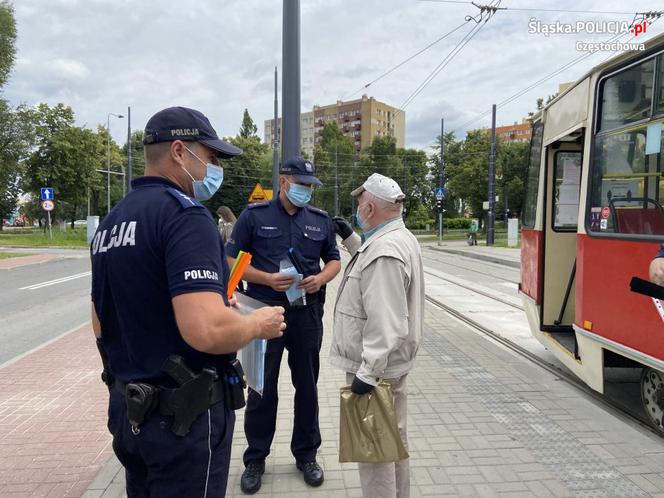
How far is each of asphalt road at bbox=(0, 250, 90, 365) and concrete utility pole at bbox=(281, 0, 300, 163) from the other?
4.03 metres

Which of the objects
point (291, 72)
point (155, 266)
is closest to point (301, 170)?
point (155, 266)

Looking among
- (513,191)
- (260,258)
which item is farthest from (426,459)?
(513,191)

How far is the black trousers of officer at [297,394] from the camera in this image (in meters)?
3.32

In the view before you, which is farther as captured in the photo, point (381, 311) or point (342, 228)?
point (342, 228)

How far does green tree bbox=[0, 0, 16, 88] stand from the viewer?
94.0ft

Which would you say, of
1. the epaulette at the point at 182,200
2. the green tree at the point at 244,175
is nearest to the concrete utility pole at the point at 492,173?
the epaulette at the point at 182,200

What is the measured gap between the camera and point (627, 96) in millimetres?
4117

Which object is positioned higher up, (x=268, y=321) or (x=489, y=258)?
(x=268, y=321)

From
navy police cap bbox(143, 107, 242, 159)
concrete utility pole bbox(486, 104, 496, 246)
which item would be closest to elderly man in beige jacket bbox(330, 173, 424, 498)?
navy police cap bbox(143, 107, 242, 159)

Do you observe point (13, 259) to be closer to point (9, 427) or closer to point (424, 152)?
point (9, 427)

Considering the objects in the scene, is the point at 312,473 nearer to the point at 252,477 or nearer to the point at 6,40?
the point at 252,477

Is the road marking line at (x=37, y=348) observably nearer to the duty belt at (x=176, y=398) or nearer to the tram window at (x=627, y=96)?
the duty belt at (x=176, y=398)

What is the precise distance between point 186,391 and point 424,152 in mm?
67128

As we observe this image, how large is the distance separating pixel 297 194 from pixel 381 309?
135 centimetres
